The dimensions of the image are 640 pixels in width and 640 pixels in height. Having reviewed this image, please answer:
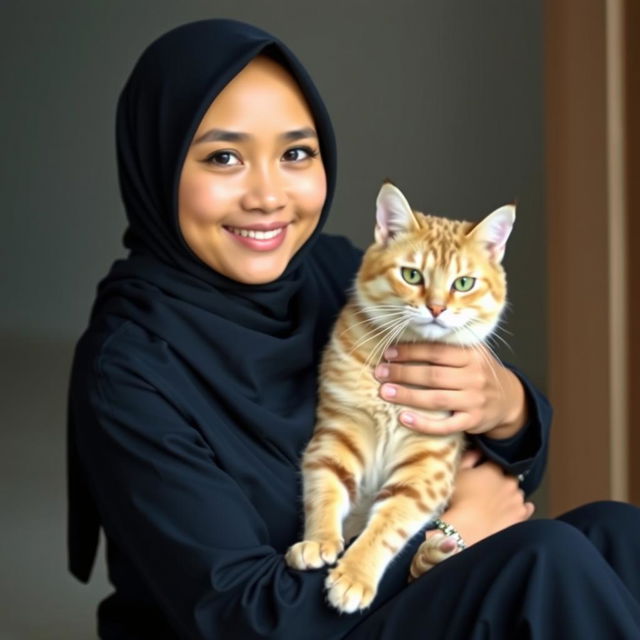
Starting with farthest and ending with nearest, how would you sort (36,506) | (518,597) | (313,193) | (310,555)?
(36,506) → (313,193) → (310,555) → (518,597)

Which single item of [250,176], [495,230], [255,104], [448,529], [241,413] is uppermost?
[255,104]

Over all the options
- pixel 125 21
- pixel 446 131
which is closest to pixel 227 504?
pixel 446 131

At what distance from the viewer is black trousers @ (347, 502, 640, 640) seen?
1.40 meters

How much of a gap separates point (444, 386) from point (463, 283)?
17 centimetres

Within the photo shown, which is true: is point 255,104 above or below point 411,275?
above

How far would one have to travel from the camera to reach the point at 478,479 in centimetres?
186

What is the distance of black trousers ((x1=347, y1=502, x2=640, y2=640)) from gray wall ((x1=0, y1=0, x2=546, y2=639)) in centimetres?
263

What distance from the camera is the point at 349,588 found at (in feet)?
4.91

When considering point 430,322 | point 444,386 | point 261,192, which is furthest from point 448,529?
point 261,192

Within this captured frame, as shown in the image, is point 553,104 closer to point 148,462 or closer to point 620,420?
point 620,420

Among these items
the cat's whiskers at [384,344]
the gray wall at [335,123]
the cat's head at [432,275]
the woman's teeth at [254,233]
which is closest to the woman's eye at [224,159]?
the woman's teeth at [254,233]

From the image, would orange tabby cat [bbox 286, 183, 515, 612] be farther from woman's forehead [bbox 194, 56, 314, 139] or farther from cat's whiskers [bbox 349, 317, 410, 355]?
woman's forehead [bbox 194, 56, 314, 139]

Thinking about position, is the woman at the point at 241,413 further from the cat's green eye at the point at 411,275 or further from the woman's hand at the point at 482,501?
the cat's green eye at the point at 411,275

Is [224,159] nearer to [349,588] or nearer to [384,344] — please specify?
[384,344]
